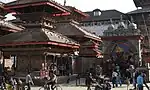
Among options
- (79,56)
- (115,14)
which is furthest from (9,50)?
(115,14)

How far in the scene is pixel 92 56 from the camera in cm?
3506

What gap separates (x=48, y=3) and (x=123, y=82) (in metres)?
10.9

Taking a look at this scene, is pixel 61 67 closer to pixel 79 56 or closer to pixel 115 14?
pixel 79 56

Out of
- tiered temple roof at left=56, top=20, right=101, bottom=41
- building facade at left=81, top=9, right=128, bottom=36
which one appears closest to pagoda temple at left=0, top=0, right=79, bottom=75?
tiered temple roof at left=56, top=20, right=101, bottom=41

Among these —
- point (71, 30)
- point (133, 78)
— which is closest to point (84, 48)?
point (71, 30)

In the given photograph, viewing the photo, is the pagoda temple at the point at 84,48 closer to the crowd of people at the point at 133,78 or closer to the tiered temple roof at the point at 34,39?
the crowd of people at the point at 133,78

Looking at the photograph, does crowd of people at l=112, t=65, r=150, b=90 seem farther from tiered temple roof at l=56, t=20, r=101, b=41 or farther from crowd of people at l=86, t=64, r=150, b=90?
tiered temple roof at l=56, t=20, r=101, b=41

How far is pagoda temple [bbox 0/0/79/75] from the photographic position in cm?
2497

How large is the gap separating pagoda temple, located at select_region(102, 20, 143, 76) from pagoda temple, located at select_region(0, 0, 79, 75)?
6688 mm

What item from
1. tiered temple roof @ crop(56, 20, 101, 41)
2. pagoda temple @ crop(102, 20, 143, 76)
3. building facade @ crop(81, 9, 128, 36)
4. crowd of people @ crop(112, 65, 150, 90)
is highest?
building facade @ crop(81, 9, 128, 36)

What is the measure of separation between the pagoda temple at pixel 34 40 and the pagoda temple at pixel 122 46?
6688 mm

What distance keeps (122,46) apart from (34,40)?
45.4 ft

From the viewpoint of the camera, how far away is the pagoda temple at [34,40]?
2497cm

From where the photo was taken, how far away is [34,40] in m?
24.5
